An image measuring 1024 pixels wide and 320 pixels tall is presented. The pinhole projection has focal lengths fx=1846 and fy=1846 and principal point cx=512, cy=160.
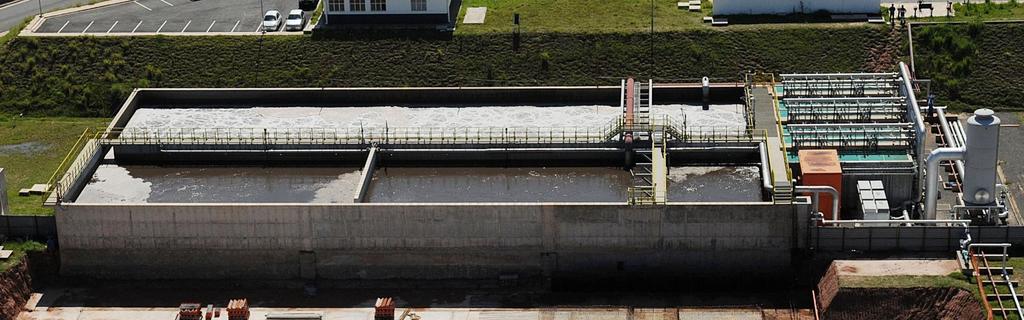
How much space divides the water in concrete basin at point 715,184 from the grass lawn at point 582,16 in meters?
18.7

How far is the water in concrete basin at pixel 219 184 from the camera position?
83.1 m

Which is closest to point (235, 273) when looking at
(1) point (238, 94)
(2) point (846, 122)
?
(1) point (238, 94)

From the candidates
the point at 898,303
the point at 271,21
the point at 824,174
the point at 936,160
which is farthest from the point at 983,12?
the point at 271,21

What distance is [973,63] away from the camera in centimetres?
9856

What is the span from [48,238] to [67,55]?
25.0 metres

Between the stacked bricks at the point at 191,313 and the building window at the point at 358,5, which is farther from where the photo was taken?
the building window at the point at 358,5

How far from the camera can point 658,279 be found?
7938 cm

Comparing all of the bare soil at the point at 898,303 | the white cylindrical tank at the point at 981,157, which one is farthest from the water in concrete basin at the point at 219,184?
the white cylindrical tank at the point at 981,157

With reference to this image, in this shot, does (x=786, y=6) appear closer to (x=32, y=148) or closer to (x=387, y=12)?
(x=387, y=12)

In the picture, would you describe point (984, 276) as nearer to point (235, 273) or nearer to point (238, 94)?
point (235, 273)

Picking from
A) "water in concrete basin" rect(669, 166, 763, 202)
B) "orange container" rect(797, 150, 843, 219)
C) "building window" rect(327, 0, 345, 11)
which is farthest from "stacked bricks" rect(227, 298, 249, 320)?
"building window" rect(327, 0, 345, 11)

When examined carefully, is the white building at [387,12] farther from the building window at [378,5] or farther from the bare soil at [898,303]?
the bare soil at [898,303]

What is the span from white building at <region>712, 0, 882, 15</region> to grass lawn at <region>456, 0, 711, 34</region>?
146 cm

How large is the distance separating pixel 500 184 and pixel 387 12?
23042 millimetres
